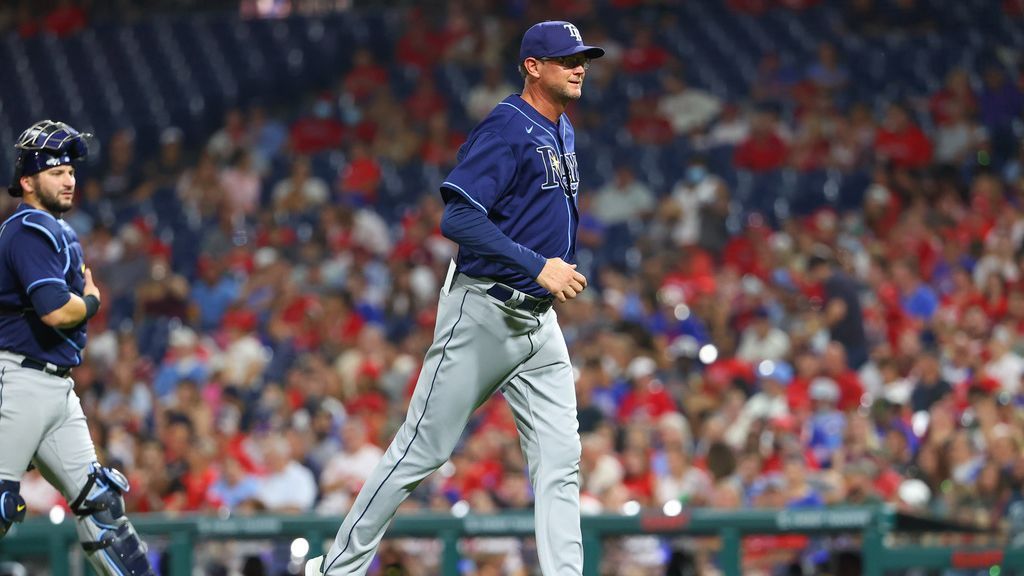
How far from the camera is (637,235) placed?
38.0 feet

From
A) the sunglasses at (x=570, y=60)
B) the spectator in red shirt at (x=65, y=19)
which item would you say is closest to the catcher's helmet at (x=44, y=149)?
the sunglasses at (x=570, y=60)

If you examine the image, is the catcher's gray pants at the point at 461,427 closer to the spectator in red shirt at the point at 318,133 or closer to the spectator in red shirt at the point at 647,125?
the spectator in red shirt at the point at 647,125

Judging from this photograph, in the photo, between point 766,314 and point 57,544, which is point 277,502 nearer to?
point 57,544

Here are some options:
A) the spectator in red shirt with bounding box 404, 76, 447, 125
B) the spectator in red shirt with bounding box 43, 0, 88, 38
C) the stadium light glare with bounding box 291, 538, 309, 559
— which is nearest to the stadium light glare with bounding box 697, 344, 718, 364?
the stadium light glare with bounding box 291, 538, 309, 559

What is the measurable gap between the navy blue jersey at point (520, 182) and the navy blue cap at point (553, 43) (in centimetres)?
17

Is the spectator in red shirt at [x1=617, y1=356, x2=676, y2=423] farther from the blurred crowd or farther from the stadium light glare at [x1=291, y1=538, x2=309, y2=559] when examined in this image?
the stadium light glare at [x1=291, y1=538, x2=309, y2=559]

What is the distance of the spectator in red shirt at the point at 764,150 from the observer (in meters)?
12.1

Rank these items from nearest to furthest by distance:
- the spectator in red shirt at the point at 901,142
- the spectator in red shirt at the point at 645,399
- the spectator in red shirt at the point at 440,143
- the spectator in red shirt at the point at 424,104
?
the spectator in red shirt at the point at 645,399 < the spectator in red shirt at the point at 901,142 < the spectator in red shirt at the point at 440,143 < the spectator in red shirt at the point at 424,104

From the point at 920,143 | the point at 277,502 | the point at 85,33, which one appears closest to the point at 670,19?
the point at 920,143

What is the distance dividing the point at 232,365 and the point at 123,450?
137 cm

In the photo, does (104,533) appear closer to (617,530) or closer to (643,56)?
(617,530)

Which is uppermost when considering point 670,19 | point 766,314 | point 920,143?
point 670,19

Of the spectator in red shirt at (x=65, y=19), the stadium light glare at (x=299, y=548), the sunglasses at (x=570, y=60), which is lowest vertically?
the stadium light glare at (x=299, y=548)

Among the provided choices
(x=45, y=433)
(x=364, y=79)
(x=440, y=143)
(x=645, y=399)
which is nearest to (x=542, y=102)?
(x=45, y=433)
